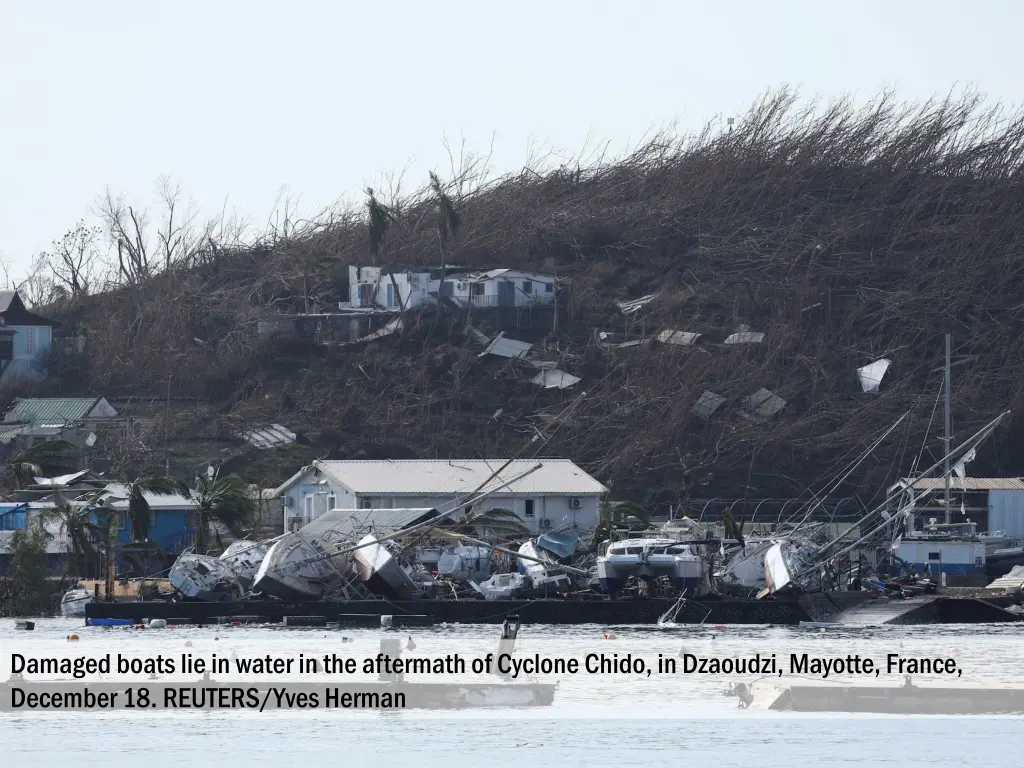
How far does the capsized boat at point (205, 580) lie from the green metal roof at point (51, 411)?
1458 inches

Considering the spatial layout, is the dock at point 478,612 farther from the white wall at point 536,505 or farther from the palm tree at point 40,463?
the palm tree at point 40,463

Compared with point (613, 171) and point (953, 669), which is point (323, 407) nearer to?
point (613, 171)

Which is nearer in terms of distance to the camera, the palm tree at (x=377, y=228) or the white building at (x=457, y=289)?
the palm tree at (x=377, y=228)

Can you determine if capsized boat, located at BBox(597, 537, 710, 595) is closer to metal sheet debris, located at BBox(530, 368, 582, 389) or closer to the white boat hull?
the white boat hull

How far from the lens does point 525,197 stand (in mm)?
119875

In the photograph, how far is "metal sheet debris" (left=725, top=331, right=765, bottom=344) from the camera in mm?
98938

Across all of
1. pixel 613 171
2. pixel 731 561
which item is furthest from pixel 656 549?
pixel 613 171

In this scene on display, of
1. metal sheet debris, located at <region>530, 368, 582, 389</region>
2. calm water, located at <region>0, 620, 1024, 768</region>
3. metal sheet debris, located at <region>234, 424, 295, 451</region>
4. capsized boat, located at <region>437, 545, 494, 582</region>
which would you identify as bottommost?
calm water, located at <region>0, 620, 1024, 768</region>

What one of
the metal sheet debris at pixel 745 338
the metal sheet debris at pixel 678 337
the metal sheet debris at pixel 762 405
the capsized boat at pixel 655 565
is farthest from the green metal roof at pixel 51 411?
the capsized boat at pixel 655 565

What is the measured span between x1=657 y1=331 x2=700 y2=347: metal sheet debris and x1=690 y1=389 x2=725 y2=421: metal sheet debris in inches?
234

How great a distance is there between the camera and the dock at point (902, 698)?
3416 cm

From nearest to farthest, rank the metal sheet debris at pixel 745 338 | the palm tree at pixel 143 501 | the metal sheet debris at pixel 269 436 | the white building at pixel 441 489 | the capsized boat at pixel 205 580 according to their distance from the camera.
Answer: the capsized boat at pixel 205 580 → the palm tree at pixel 143 501 → the white building at pixel 441 489 → the metal sheet debris at pixel 269 436 → the metal sheet debris at pixel 745 338

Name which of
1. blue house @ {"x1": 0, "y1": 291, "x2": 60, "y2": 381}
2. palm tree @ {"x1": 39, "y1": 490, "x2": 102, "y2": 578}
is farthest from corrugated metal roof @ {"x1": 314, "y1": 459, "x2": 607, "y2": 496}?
blue house @ {"x1": 0, "y1": 291, "x2": 60, "y2": 381}

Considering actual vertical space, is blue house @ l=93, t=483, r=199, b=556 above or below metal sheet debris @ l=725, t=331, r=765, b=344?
below
